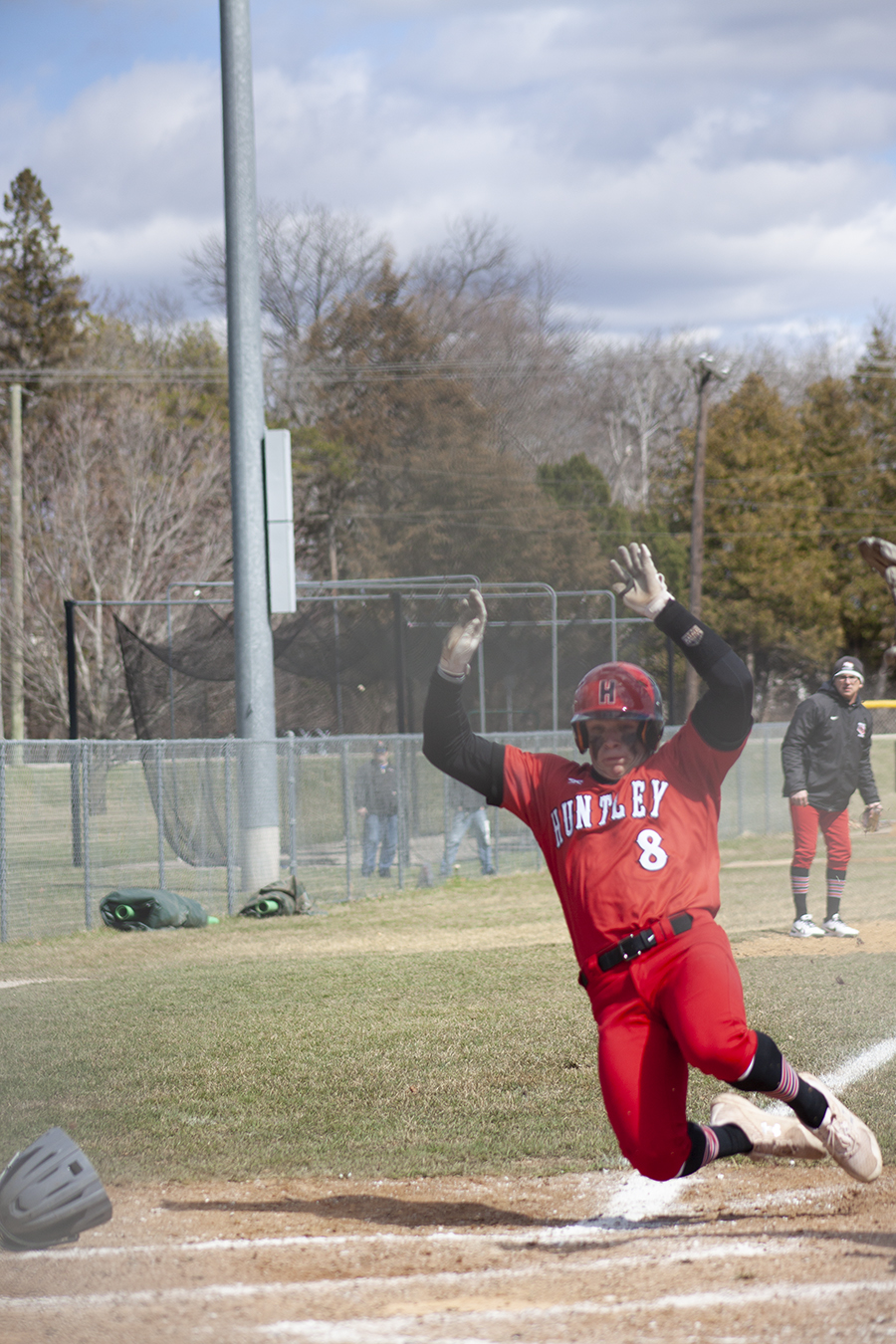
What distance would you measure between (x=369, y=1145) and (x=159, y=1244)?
54.6 inches

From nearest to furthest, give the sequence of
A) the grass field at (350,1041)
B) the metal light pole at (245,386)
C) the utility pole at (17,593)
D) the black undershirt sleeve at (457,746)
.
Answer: the black undershirt sleeve at (457,746) → the grass field at (350,1041) → the metal light pole at (245,386) → the utility pole at (17,593)

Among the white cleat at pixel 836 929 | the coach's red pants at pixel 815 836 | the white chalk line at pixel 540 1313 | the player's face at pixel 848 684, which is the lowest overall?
the white cleat at pixel 836 929

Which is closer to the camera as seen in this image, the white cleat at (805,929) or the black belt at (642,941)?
the black belt at (642,941)

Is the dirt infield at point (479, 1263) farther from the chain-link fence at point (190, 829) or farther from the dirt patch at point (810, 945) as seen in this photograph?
the chain-link fence at point (190, 829)

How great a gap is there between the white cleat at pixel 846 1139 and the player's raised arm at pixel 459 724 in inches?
55.9

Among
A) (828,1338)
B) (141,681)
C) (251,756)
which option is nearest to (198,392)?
(141,681)

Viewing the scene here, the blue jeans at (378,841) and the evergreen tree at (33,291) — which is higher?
the evergreen tree at (33,291)

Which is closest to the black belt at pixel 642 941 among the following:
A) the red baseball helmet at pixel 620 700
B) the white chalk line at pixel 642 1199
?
the red baseball helmet at pixel 620 700

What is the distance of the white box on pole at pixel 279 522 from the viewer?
15.6 metres

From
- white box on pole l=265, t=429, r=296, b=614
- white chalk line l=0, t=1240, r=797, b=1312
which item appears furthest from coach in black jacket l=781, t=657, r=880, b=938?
white chalk line l=0, t=1240, r=797, b=1312

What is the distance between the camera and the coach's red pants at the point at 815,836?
37.3ft

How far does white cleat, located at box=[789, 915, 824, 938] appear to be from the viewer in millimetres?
11234

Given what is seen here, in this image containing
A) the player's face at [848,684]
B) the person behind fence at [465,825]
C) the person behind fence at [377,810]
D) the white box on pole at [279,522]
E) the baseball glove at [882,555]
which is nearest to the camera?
the baseball glove at [882,555]

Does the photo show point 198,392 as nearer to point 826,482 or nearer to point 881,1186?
point 826,482
